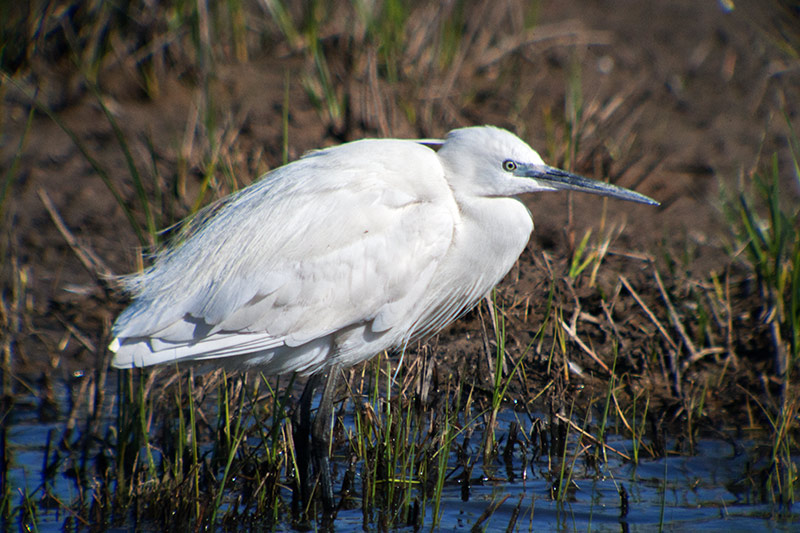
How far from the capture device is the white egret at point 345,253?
10.5 feet

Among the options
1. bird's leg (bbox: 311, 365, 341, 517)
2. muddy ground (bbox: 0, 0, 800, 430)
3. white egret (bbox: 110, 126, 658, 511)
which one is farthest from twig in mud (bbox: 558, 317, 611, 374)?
bird's leg (bbox: 311, 365, 341, 517)

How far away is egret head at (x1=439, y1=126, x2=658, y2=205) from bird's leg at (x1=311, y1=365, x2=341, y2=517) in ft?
2.96

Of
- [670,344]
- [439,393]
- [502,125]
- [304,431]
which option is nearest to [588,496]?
[439,393]

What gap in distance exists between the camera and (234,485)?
3.47m

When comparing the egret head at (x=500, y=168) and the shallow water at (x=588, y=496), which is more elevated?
the egret head at (x=500, y=168)

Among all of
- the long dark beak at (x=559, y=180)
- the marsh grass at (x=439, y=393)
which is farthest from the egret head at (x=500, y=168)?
the marsh grass at (x=439, y=393)

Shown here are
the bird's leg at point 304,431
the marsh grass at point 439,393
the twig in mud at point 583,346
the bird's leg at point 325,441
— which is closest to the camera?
the marsh grass at point 439,393

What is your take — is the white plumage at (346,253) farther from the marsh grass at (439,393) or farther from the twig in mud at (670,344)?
the twig in mud at (670,344)

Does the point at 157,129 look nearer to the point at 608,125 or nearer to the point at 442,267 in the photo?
the point at 608,125

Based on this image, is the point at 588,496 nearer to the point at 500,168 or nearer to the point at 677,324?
the point at 677,324

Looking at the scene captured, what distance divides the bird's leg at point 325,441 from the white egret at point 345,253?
0.02m

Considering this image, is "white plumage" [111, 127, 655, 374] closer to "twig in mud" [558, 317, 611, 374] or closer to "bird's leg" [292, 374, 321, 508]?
"bird's leg" [292, 374, 321, 508]

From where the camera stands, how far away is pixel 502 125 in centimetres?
597

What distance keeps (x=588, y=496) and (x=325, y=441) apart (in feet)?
3.33
